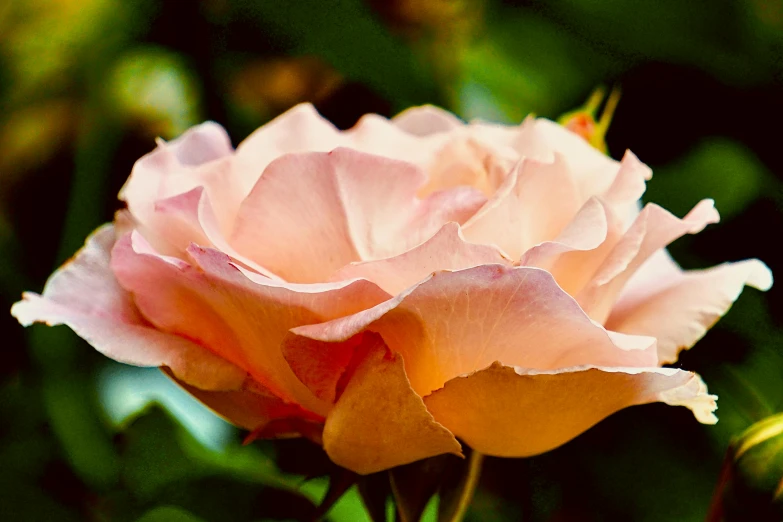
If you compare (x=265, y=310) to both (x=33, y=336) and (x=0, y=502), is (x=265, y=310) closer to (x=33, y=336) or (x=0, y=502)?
(x=0, y=502)

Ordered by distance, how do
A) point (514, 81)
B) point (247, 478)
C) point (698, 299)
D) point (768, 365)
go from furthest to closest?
point (514, 81) → point (768, 365) → point (247, 478) → point (698, 299)

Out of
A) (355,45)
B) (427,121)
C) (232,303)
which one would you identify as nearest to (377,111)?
(355,45)

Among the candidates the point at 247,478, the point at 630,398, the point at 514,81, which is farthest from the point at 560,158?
the point at 514,81

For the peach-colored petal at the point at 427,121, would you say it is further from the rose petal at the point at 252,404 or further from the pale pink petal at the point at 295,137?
the rose petal at the point at 252,404

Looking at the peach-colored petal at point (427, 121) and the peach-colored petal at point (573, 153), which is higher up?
the peach-colored petal at point (573, 153)

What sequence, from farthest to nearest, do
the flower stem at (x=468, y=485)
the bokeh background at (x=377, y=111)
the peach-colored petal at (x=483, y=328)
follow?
the bokeh background at (x=377, y=111)
the flower stem at (x=468, y=485)
the peach-colored petal at (x=483, y=328)

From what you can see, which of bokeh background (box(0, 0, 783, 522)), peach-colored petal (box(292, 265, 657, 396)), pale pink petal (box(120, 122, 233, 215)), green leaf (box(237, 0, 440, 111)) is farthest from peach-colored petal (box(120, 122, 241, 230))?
green leaf (box(237, 0, 440, 111))

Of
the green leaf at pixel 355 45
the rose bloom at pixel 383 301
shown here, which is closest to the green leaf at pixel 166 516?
the rose bloom at pixel 383 301

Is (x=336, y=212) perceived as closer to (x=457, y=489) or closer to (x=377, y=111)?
(x=457, y=489)
